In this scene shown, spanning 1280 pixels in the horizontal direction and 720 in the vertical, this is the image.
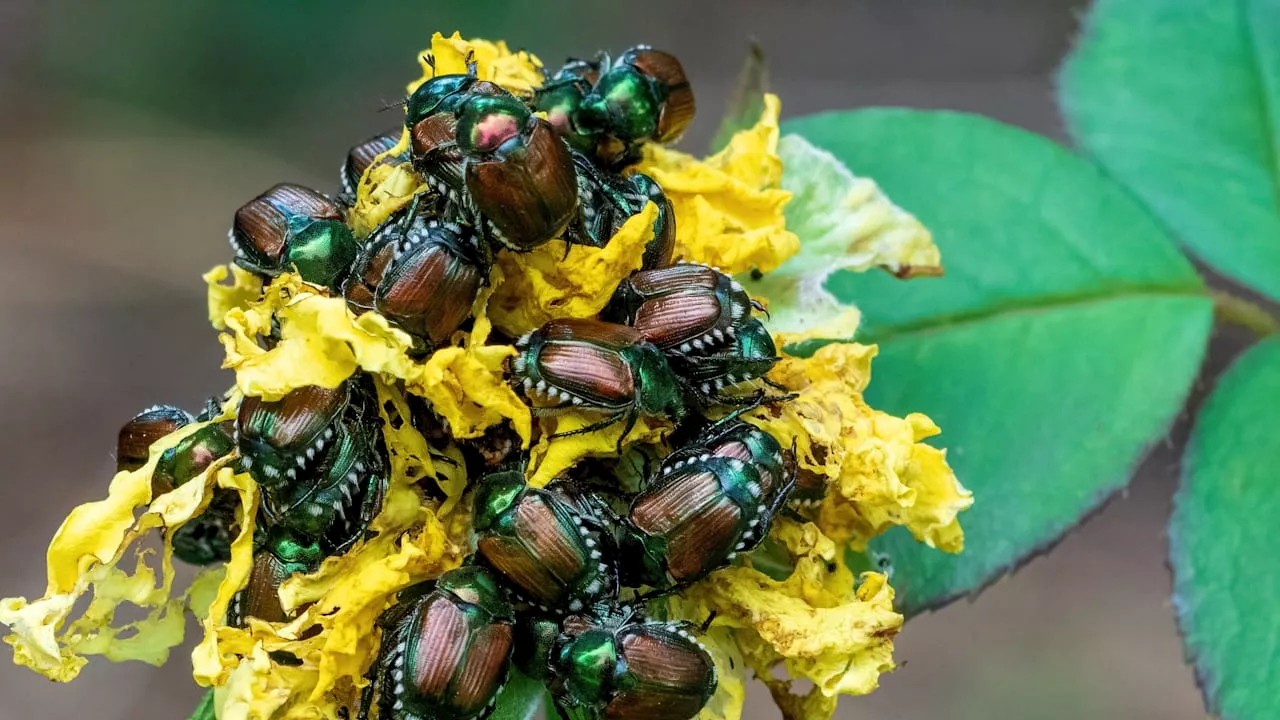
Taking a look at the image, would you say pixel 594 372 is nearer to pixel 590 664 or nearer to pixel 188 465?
pixel 590 664

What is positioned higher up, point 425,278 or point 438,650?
point 425,278

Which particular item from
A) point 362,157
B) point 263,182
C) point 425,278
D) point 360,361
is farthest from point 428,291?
point 263,182

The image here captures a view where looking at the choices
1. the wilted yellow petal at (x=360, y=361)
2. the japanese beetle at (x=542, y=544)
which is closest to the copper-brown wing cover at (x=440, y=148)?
the wilted yellow petal at (x=360, y=361)

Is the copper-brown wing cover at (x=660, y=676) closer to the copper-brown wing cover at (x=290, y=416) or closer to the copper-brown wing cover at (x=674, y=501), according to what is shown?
the copper-brown wing cover at (x=674, y=501)

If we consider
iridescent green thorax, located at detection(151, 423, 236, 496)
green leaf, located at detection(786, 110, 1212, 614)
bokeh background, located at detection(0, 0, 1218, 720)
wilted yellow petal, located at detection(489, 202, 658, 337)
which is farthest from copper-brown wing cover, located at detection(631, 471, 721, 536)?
bokeh background, located at detection(0, 0, 1218, 720)

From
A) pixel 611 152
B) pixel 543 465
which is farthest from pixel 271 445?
pixel 611 152

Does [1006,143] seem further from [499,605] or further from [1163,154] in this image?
[499,605]

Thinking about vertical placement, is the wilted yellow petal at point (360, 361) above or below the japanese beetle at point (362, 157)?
below
